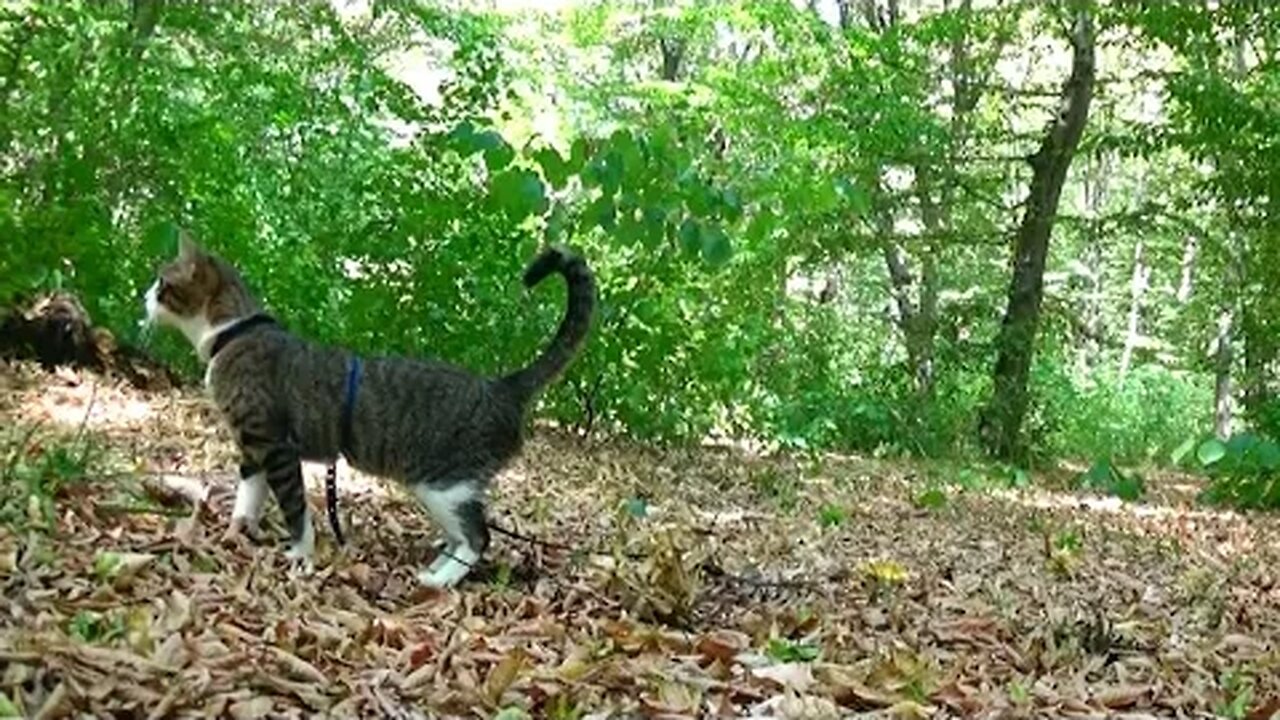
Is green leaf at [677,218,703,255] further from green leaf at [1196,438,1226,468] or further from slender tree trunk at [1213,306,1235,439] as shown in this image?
slender tree trunk at [1213,306,1235,439]

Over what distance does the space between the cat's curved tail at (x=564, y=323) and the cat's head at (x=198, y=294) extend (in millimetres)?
938

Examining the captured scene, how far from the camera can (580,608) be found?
155 inches

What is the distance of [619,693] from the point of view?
3.04 meters

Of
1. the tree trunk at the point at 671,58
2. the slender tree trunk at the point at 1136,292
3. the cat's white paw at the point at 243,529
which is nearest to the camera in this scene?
the cat's white paw at the point at 243,529

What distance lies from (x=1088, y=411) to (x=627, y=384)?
10.7 m

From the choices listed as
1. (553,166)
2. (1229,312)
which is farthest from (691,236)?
(1229,312)

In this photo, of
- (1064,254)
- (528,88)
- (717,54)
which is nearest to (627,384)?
(528,88)

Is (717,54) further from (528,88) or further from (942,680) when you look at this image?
(942,680)

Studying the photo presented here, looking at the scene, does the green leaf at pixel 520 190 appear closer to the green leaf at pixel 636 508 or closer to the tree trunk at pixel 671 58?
the green leaf at pixel 636 508

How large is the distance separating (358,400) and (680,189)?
135 cm

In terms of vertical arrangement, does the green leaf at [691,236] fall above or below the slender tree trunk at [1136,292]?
below

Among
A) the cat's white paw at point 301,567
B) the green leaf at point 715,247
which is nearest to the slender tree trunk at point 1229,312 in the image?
the green leaf at point 715,247

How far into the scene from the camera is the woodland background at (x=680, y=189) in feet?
22.5

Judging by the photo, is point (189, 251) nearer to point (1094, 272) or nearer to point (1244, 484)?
point (1244, 484)
